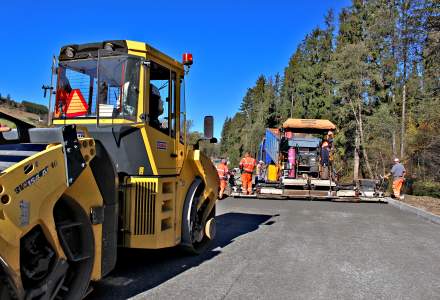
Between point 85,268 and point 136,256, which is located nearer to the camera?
point 85,268

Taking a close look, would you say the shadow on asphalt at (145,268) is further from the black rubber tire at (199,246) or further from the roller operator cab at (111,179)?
the roller operator cab at (111,179)

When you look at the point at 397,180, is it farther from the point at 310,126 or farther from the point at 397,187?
the point at 310,126

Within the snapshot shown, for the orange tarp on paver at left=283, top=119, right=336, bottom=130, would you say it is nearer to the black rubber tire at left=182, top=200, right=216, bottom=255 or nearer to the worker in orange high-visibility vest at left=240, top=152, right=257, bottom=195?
the worker in orange high-visibility vest at left=240, top=152, right=257, bottom=195

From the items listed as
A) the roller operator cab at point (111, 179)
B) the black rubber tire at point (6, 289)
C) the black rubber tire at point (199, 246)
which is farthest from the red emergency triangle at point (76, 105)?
the black rubber tire at point (6, 289)

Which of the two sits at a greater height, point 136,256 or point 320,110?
point 320,110

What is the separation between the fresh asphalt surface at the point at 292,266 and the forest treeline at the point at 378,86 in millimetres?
9722

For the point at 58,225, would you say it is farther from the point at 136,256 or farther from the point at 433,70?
the point at 433,70

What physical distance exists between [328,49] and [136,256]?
41.1 meters

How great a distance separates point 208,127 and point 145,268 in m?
2.19

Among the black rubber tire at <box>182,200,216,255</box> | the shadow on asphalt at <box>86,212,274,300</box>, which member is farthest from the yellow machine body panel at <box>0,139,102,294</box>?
the black rubber tire at <box>182,200,216,255</box>

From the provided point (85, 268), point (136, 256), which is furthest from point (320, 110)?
point (85, 268)

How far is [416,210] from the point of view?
1272cm

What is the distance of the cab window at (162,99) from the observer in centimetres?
536

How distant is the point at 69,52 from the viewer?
5.45 meters
